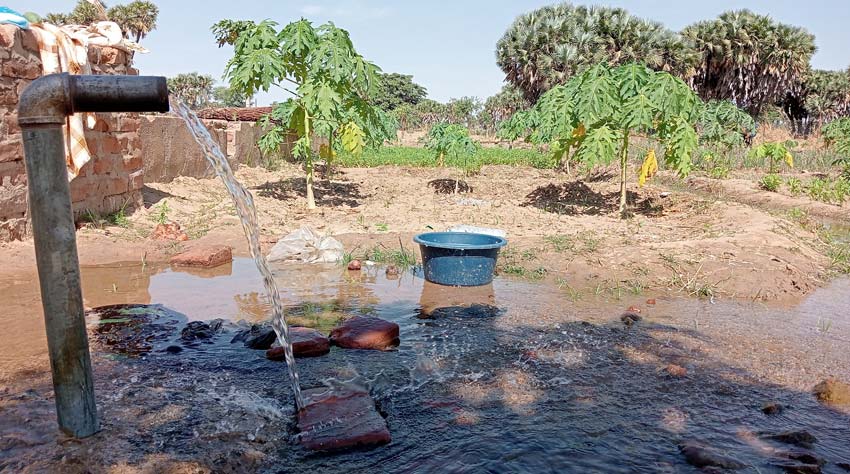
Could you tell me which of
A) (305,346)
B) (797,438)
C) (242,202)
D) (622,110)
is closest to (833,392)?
(797,438)

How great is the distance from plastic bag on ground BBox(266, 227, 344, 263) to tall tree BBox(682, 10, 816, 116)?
85.0 feet

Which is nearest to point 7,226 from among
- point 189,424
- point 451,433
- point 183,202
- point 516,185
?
point 183,202

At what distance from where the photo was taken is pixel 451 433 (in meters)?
2.69

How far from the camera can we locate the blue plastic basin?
17.6ft

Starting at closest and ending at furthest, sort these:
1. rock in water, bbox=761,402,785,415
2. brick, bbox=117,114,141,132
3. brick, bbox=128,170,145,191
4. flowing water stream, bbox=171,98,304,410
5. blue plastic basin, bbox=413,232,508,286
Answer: rock in water, bbox=761,402,785,415, flowing water stream, bbox=171,98,304,410, blue plastic basin, bbox=413,232,508,286, brick, bbox=117,114,141,132, brick, bbox=128,170,145,191

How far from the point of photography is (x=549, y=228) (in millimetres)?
8180

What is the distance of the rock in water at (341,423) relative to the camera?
255cm

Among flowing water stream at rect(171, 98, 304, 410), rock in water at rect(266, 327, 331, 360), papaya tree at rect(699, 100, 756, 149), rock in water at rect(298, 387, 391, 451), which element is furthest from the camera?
papaya tree at rect(699, 100, 756, 149)

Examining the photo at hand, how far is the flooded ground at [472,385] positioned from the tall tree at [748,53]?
25.6 metres

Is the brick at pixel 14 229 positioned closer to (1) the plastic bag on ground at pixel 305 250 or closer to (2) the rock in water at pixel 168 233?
(2) the rock in water at pixel 168 233

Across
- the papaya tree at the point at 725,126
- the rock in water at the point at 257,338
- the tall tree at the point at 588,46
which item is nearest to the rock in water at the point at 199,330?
the rock in water at the point at 257,338

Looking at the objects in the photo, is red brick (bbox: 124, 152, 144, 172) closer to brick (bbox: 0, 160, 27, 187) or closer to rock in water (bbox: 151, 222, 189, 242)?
rock in water (bbox: 151, 222, 189, 242)

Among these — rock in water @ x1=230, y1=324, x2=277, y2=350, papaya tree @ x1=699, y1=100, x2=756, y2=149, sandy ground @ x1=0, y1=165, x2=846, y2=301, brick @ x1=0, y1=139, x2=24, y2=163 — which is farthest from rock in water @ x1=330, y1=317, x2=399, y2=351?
papaya tree @ x1=699, y1=100, x2=756, y2=149

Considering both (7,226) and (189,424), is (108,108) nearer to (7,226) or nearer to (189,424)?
(189,424)
